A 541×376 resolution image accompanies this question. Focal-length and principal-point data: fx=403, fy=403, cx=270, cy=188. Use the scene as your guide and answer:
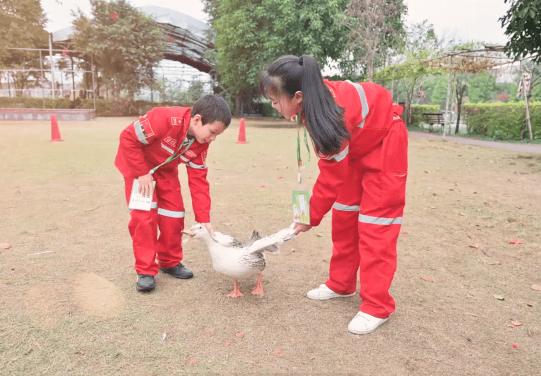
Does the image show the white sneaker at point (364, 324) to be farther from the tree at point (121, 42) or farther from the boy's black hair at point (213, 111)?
the tree at point (121, 42)

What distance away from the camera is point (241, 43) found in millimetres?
20719

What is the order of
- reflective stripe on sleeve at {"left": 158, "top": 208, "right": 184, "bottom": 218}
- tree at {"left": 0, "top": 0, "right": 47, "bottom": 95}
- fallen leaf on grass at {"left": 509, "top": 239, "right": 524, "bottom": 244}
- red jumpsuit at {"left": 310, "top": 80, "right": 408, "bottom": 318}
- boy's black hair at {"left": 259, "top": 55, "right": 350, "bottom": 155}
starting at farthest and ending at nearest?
tree at {"left": 0, "top": 0, "right": 47, "bottom": 95}, fallen leaf on grass at {"left": 509, "top": 239, "right": 524, "bottom": 244}, reflective stripe on sleeve at {"left": 158, "top": 208, "right": 184, "bottom": 218}, red jumpsuit at {"left": 310, "top": 80, "right": 408, "bottom": 318}, boy's black hair at {"left": 259, "top": 55, "right": 350, "bottom": 155}

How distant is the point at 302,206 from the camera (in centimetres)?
274

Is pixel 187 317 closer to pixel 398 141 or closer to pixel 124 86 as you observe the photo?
pixel 398 141

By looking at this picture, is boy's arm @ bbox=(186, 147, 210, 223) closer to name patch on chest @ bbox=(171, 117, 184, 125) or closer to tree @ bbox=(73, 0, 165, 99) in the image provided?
name patch on chest @ bbox=(171, 117, 184, 125)

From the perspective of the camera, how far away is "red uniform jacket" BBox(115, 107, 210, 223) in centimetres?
296

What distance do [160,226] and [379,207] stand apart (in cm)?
184

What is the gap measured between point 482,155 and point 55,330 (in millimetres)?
11455

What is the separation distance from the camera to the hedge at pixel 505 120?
582 inches

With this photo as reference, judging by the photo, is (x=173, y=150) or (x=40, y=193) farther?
(x=40, y=193)

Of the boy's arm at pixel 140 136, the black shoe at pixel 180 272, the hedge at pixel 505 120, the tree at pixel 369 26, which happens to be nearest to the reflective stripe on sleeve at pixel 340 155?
the boy's arm at pixel 140 136

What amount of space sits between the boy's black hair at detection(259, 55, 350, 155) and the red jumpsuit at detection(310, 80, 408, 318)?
18cm

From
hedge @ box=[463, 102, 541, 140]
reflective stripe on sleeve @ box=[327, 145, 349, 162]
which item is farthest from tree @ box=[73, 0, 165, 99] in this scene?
reflective stripe on sleeve @ box=[327, 145, 349, 162]

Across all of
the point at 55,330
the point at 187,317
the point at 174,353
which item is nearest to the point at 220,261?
the point at 187,317
